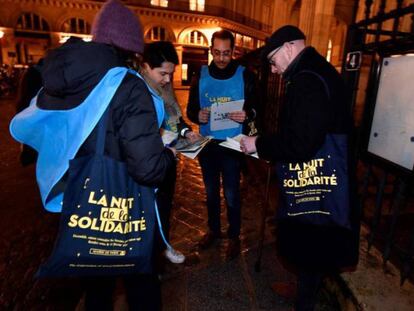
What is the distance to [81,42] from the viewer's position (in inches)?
54.2

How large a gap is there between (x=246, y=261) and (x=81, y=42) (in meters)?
2.43

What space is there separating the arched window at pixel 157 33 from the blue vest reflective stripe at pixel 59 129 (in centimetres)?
2922

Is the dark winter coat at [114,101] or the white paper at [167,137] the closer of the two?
the dark winter coat at [114,101]

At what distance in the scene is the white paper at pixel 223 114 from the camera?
2.95 meters

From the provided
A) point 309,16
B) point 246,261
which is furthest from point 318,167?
point 309,16

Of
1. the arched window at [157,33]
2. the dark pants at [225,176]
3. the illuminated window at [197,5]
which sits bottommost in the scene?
the dark pants at [225,176]

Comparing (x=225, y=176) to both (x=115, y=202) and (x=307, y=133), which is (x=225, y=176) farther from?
(x=115, y=202)

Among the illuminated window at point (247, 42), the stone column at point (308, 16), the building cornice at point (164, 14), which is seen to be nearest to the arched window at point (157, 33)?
the building cornice at point (164, 14)

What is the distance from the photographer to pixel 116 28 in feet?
4.91

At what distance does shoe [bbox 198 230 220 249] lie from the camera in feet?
10.4

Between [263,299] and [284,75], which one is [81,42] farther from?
[263,299]

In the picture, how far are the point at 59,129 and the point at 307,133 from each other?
126cm

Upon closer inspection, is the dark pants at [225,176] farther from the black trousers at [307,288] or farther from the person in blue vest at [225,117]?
the black trousers at [307,288]

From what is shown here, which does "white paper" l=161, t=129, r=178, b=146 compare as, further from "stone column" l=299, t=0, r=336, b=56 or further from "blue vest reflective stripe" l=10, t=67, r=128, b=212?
"stone column" l=299, t=0, r=336, b=56
